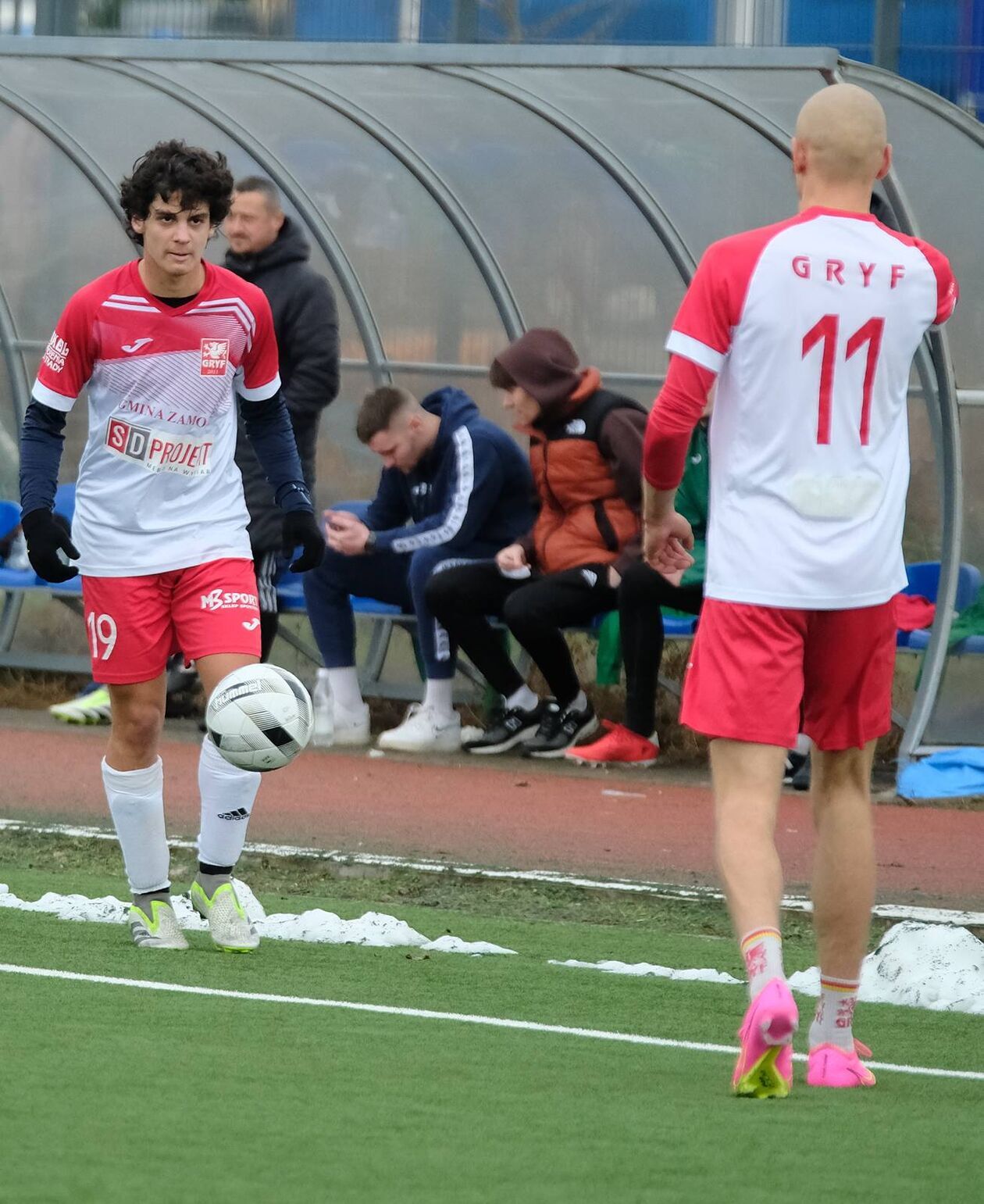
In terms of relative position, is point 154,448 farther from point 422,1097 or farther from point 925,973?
point 925,973

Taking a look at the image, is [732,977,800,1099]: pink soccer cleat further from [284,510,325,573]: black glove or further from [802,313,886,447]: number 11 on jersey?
[284,510,325,573]: black glove

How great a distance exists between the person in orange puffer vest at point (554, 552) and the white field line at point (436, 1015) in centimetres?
488

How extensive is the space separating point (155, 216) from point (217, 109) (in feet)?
22.3

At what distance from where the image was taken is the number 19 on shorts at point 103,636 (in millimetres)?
5781

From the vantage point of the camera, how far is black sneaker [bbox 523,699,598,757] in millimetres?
10461

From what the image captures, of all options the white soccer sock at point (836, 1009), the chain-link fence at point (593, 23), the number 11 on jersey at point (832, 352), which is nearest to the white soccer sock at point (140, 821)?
the white soccer sock at point (836, 1009)

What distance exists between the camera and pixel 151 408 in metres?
5.75

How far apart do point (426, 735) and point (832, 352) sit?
6510 millimetres

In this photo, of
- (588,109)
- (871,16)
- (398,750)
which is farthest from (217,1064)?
(871,16)

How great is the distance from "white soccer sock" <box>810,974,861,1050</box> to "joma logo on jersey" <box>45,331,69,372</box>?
97.5 inches

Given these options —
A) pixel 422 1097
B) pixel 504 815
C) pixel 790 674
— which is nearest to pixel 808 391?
pixel 790 674

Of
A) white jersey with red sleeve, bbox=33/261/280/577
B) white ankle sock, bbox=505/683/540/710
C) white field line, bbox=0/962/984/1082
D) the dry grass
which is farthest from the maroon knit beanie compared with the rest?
white field line, bbox=0/962/984/1082

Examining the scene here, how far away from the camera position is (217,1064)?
4398 millimetres

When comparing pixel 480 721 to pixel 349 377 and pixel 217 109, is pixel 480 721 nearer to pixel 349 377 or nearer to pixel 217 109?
pixel 349 377
